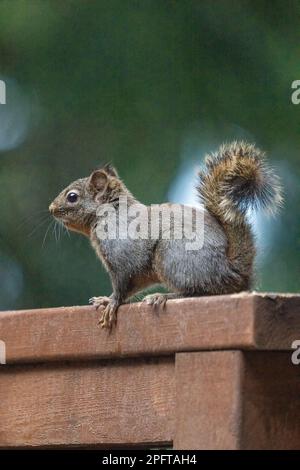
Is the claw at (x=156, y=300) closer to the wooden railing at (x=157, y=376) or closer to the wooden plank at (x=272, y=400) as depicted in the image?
the wooden railing at (x=157, y=376)

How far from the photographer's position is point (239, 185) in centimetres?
191

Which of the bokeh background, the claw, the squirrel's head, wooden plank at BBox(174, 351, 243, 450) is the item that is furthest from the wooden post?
the bokeh background

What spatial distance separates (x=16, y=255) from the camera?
3.61 m

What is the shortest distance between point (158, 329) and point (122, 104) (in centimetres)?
219

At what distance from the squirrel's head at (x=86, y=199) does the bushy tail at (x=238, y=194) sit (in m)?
0.20

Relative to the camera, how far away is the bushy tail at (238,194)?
1838 millimetres

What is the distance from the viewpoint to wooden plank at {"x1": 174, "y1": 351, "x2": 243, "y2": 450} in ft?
4.47

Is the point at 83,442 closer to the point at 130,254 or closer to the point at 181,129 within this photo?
the point at 130,254

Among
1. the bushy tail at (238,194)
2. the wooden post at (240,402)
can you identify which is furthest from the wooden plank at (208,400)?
the bushy tail at (238,194)

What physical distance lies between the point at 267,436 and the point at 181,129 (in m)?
2.27

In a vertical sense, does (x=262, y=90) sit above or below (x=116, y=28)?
below

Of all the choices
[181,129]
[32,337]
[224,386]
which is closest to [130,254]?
[32,337]
